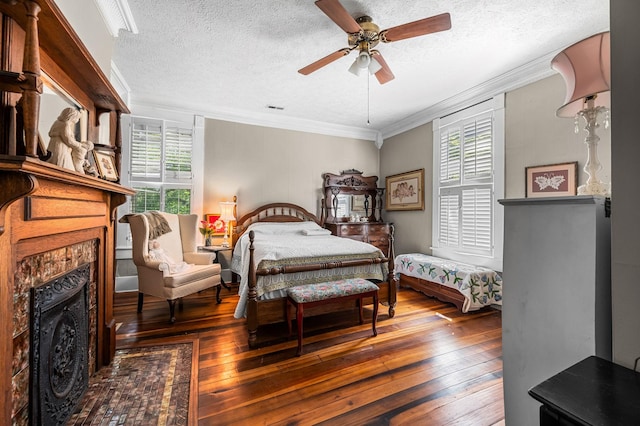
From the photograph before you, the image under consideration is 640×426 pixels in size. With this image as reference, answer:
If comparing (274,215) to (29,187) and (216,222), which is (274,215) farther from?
(29,187)

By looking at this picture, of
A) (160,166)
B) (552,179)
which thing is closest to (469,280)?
(552,179)

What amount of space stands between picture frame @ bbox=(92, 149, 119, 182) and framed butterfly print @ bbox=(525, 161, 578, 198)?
13.7ft

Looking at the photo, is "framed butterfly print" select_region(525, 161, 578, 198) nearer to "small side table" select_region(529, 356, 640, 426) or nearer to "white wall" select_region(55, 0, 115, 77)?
"small side table" select_region(529, 356, 640, 426)

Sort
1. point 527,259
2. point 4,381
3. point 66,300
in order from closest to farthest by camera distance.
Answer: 1. point 4,381
2. point 527,259
3. point 66,300

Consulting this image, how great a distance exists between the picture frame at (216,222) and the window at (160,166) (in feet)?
1.29

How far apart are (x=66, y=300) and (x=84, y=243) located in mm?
449

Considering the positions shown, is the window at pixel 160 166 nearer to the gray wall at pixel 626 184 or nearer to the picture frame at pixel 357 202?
the picture frame at pixel 357 202

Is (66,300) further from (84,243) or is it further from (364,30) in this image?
(364,30)

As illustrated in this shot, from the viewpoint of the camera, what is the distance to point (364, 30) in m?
2.41

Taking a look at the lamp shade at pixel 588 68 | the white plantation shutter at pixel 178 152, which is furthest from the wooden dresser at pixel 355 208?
the lamp shade at pixel 588 68

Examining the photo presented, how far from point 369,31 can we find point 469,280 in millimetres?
3025

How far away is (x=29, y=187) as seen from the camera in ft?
3.19

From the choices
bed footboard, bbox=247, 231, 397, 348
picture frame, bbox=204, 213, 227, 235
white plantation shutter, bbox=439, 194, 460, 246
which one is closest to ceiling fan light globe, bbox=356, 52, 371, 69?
bed footboard, bbox=247, 231, 397, 348

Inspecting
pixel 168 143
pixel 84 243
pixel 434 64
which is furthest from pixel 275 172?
pixel 84 243
